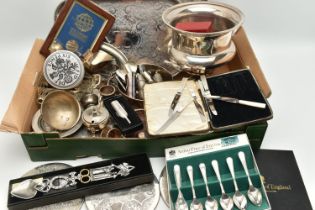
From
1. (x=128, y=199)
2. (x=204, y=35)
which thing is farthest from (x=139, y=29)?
(x=128, y=199)

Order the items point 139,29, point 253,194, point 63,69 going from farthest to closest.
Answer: point 139,29 < point 63,69 < point 253,194

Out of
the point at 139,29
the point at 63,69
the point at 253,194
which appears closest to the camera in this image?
the point at 253,194

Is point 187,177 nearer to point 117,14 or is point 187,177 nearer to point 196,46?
point 196,46

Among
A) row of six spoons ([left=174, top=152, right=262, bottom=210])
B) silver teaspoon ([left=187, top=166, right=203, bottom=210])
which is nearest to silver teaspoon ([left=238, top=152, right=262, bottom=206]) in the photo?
row of six spoons ([left=174, top=152, right=262, bottom=210])

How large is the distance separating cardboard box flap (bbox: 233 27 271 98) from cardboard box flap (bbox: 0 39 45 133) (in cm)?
69

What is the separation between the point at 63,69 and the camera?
1.21 metres

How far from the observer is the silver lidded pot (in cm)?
118

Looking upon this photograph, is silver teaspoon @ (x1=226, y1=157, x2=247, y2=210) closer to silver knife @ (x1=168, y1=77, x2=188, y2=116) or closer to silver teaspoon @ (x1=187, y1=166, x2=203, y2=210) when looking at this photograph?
silver teaspoon @ (x1=187, y1=166, x2=203, y2=210)

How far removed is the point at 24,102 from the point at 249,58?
739 mm

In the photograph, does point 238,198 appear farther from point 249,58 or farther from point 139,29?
point 139,29

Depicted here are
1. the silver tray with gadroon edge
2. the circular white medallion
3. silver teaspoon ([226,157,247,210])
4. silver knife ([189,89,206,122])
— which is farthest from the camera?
the silver tray with gadroon edge

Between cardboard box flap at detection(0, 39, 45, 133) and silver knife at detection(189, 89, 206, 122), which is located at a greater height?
cardboard box flap at detection(0, 39, 45, 133)

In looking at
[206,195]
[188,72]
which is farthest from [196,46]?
[206,195]

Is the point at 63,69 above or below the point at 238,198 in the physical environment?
above
